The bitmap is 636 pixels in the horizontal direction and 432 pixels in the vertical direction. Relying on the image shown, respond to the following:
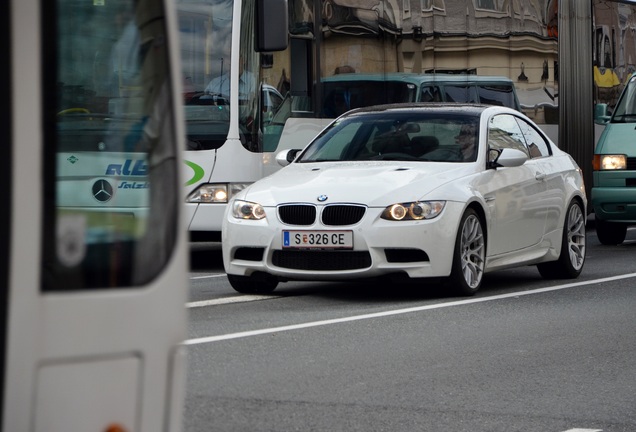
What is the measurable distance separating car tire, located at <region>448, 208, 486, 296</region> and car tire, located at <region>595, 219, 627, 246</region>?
6846mm

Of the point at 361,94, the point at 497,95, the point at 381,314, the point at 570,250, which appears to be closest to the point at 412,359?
the point at 381,314

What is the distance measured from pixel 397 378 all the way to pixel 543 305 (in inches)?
145

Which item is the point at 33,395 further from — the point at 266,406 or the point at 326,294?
the point at 326,294

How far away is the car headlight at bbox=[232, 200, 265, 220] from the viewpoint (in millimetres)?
11344

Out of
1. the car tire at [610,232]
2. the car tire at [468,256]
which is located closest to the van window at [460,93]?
the car tire at [610,232]

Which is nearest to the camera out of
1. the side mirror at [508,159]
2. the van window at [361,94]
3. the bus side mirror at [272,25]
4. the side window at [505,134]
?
the side mirror at [508,159]

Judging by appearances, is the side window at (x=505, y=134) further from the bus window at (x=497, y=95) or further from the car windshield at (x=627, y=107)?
the car windshield at (x=627, y=107)

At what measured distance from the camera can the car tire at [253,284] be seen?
11.6m

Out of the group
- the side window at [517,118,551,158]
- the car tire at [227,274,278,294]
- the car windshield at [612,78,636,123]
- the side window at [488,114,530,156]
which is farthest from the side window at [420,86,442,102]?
the car tire at [227,274,278,294]

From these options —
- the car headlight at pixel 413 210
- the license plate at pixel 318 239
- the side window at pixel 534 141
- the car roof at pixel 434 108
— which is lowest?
the license plate at pixel 318 239

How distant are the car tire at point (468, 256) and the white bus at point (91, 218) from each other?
25.5 feet

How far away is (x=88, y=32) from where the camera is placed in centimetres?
342

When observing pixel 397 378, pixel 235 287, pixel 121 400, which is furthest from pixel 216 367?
pixel 121 400

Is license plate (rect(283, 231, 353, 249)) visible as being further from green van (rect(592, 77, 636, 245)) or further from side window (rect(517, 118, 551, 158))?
green van (rect(592, 77, 636, 245))
